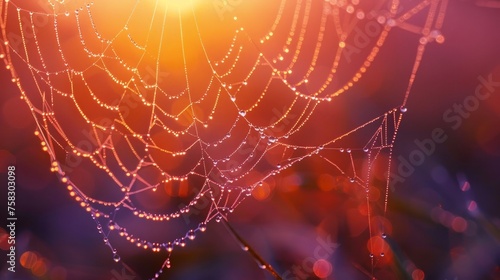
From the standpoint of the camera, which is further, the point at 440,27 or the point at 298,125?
the point at 298,125

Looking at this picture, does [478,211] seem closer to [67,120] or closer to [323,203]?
[323,203]

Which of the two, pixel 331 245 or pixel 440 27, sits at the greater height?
pixel 440 27

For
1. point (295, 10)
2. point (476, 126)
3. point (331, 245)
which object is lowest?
point (331, 245)

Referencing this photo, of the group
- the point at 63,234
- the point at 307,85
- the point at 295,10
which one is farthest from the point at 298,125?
the point at 63,234

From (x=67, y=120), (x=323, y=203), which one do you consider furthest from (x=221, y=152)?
(x=67, y=120)

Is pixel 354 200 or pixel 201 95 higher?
pixel 201 95
